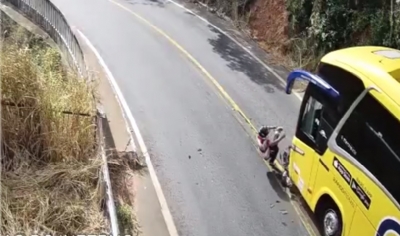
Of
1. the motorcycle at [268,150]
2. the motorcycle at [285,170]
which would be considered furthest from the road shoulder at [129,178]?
the motorcycle at [285,170]

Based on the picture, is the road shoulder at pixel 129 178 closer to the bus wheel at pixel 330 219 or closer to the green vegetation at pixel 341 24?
the bus wheel at pixel 330 219

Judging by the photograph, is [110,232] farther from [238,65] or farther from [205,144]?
[238,65]

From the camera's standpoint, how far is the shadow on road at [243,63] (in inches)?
612

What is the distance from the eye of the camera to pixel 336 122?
343 inches

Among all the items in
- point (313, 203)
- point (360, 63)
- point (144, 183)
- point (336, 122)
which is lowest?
point (144, 183)

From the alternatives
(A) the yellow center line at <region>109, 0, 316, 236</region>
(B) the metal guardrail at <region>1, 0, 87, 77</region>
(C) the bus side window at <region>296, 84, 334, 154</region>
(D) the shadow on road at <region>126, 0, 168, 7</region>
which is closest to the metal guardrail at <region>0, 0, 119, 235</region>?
(B) the metal guardrail at <region>1, 0, 87, 77</region>

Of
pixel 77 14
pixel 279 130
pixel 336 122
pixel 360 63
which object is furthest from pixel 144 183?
pixel 77 14

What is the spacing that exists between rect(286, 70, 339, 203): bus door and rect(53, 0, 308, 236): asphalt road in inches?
37.2

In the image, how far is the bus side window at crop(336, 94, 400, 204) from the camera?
24.4ft

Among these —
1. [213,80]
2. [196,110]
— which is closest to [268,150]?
[196,110]

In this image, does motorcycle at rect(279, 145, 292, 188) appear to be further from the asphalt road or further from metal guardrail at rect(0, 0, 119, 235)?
metal guardrail at rect(0, 0, 119, 235)

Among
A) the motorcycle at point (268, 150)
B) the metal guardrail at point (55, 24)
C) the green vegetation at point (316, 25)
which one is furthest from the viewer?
the green vegetation at point (316, 25)

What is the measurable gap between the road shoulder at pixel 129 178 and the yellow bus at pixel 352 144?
292 centimetres

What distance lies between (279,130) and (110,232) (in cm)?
439
